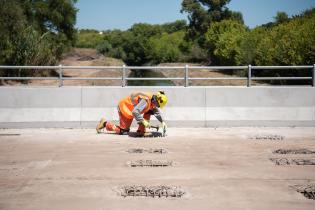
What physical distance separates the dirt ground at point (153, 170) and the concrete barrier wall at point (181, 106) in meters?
0.62

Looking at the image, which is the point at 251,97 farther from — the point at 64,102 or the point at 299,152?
the point at 64,102

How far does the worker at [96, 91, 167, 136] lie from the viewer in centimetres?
1245

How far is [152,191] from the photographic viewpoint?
7.50 metres

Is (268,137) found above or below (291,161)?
above

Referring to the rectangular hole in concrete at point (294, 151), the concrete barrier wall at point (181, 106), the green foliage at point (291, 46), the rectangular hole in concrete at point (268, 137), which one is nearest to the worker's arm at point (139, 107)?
the concrete barrier wall at point (181, 106)

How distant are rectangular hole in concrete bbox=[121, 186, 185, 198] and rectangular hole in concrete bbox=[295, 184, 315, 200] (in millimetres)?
1873

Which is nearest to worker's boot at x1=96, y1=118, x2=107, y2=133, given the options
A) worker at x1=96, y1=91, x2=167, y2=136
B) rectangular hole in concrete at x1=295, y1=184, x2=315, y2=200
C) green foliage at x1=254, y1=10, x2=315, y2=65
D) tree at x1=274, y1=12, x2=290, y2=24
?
worker at x1=96, y1=91, x2=167, y2=136

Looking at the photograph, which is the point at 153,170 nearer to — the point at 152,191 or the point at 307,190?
the point at 152,191

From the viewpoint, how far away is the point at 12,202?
6922 mm

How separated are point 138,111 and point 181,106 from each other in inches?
93.0

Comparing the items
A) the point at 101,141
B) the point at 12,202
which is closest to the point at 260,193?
the point at 12,202

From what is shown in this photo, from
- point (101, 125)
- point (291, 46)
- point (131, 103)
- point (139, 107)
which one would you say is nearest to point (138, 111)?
point (139, 107)

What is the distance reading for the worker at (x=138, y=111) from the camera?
12.4 m

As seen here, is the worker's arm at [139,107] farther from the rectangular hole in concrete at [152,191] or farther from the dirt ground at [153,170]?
the rectangular hole in concrete at [152,191]
